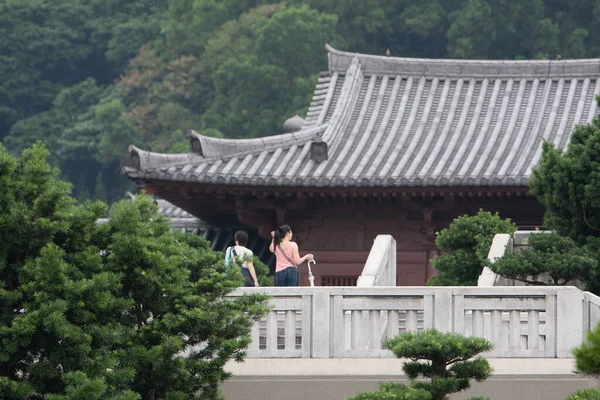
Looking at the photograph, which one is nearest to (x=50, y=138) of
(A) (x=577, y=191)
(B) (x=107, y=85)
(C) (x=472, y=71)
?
(B) (x=107, y=85)

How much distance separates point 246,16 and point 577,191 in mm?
47338

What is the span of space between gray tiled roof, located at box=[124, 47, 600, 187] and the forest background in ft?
87.6

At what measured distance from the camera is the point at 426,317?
14.4 m

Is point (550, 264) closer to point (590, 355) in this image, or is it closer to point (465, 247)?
point (465, 247)

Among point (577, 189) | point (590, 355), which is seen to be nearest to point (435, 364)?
point (590, 355)

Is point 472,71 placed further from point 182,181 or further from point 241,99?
point 241,99

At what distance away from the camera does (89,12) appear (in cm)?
7375

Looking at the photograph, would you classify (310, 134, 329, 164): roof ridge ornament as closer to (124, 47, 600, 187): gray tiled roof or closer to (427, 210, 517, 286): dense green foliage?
(124, 47, 600, 187): gray tiled roof

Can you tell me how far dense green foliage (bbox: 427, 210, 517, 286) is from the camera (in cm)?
1961

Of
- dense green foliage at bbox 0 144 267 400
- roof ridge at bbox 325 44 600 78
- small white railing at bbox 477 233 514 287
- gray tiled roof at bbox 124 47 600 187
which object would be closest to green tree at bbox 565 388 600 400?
dense green foliage at bbox 0 144 267 400

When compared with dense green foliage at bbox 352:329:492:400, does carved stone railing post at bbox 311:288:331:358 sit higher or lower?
higher

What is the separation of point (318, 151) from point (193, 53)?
39.9 m

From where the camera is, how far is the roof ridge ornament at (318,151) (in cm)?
2589

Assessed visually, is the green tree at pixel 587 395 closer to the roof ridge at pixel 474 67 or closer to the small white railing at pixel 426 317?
the small white railing at pixel 426 317
